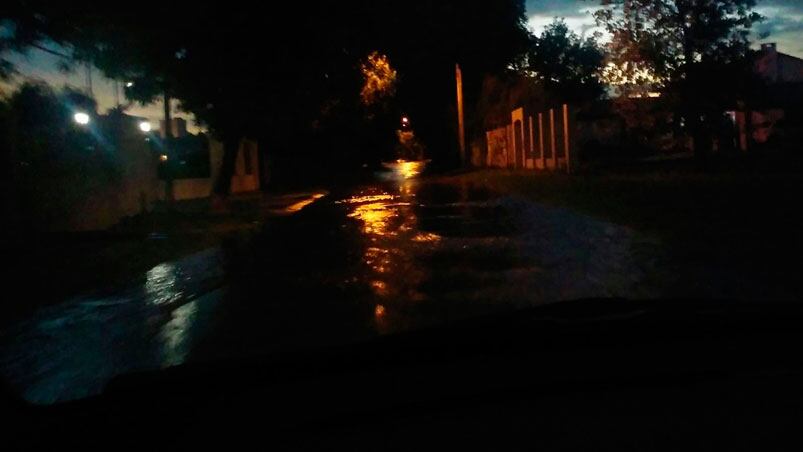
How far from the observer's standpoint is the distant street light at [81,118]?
1731 centimetres

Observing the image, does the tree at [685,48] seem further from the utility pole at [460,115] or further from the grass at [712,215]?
the utility pole at [460,115]

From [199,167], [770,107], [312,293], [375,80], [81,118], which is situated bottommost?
[312,293]

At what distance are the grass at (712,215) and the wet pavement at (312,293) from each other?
0.64 m

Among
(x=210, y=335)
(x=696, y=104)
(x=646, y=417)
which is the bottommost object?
(x=210, y=335)

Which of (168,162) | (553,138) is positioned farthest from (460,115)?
(168,162)

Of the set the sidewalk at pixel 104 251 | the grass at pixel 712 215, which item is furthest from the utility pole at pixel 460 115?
the sidewalk at pixel 104 251

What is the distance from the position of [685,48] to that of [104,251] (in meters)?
22.4

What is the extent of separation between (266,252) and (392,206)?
10502mm

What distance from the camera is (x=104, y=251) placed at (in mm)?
14180

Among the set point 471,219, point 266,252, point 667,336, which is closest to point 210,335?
point 667,336

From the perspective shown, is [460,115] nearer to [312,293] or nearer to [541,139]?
[541,139]

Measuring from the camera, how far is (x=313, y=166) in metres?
53.7

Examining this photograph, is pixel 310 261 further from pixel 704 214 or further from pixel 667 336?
pixel 667 336

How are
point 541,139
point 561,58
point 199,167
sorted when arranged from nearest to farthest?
point 199,167 → point 541,139 → point 561,58
